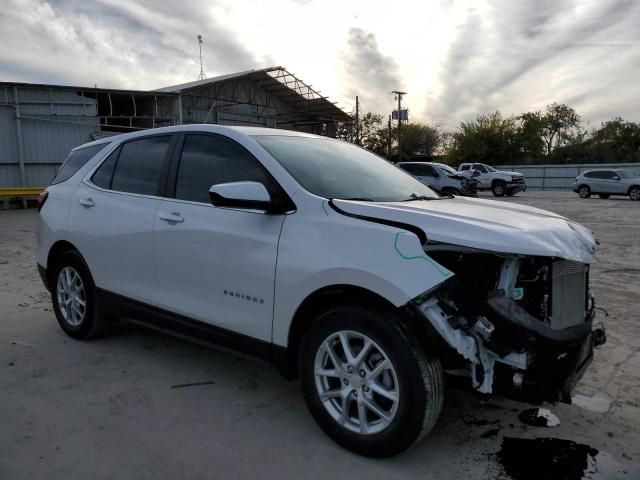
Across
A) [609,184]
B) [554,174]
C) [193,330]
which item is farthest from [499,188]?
[193,330]

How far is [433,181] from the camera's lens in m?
21.5

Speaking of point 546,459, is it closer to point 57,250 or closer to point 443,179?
point 57,250

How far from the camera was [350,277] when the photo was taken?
255 cm

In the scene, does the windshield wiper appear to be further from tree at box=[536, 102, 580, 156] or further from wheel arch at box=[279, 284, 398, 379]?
tree at box=[536, 102, 580, 156]

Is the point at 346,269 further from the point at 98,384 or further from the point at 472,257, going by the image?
the point at 98,384

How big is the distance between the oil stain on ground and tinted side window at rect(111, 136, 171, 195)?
9.43 feet

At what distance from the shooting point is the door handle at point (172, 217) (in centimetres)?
341

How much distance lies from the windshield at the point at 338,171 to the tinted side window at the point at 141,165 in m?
0.95

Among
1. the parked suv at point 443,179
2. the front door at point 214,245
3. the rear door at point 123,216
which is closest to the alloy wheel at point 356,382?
the front door at point 214,245

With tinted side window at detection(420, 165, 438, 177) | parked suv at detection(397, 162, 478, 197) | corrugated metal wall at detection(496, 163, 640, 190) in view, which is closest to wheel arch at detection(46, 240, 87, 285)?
parked suv at detection(397, 162, 478, 197)

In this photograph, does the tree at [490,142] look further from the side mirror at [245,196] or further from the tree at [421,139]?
the side mirror at [245,196]

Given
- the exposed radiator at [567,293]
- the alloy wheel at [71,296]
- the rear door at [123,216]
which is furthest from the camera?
the alloy wheel at [71,296]

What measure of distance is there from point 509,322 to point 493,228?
0.46 metres

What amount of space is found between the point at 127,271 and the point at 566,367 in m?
3.01
